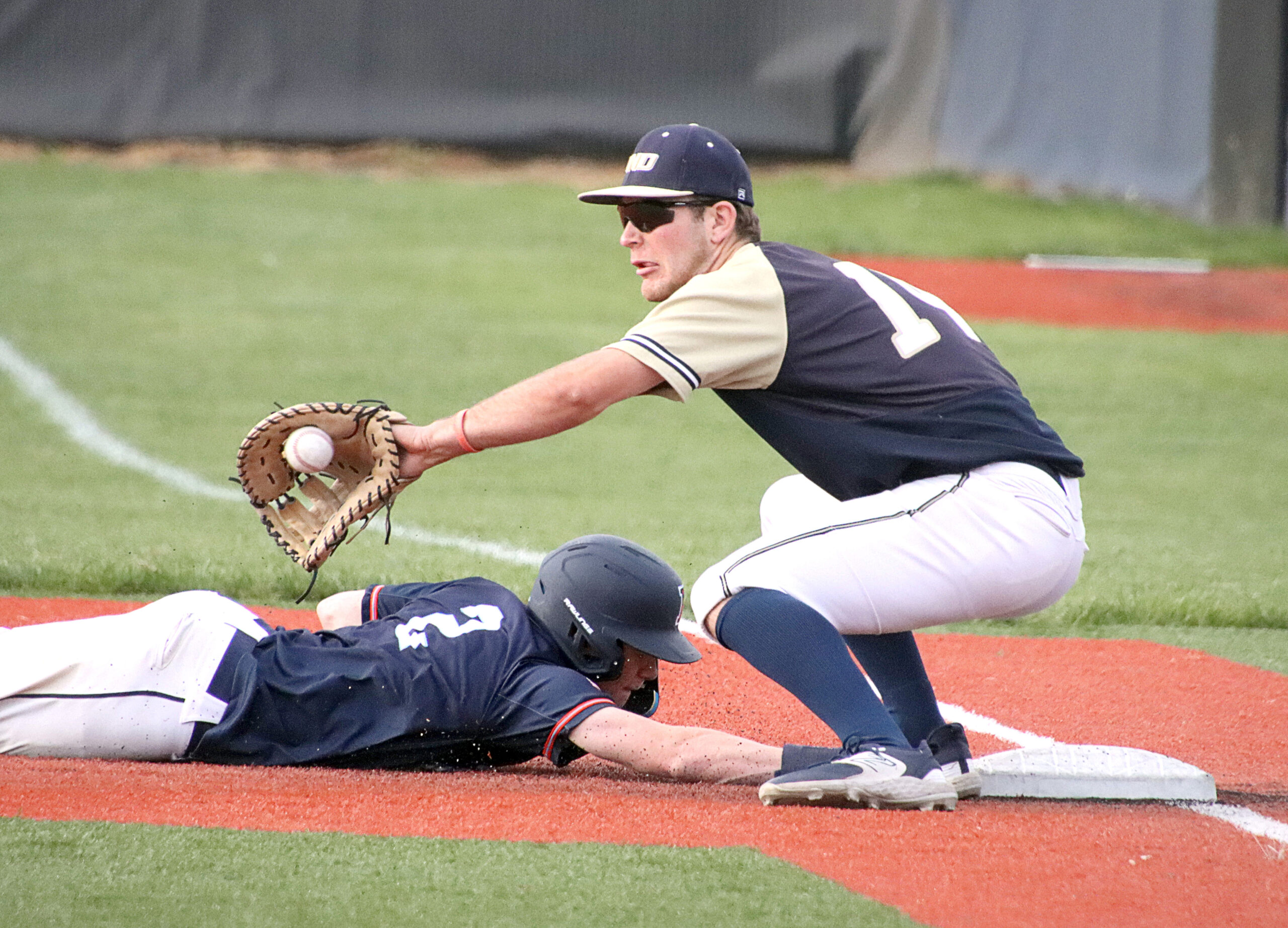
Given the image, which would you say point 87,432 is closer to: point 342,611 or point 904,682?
point 342,611

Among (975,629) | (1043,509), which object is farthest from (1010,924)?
(975,629)

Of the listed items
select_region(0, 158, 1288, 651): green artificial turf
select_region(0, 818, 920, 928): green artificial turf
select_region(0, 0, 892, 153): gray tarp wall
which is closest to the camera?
select_region(0, 818, 920, 928): green artificial turf

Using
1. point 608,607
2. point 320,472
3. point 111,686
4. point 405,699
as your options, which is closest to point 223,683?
point 111,686

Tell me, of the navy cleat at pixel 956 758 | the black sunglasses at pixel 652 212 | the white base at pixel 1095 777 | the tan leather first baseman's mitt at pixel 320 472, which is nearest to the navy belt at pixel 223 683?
the tan leather first baseman's mitt at pixel 320 472

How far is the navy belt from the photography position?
144 inches

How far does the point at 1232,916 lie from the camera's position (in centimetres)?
279

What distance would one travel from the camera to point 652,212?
3.74 meters

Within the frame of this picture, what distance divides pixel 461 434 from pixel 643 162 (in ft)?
2.58

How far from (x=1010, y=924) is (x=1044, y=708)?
214cm

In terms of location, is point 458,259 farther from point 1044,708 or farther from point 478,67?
point 1044,708

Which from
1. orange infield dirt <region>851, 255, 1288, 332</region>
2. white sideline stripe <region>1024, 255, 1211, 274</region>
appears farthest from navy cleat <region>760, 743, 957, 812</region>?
white sideline stripe <region>1024, 255, 1211, 274</region>

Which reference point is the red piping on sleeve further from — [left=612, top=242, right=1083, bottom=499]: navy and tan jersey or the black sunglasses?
the black sunglasses

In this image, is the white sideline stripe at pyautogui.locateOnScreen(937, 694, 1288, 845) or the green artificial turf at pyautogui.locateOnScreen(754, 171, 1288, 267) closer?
the white sideline stripe at pyautogui.locateOnScreen(937, 694, 1288, 845)

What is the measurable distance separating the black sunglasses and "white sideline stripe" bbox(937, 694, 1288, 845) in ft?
5.29
